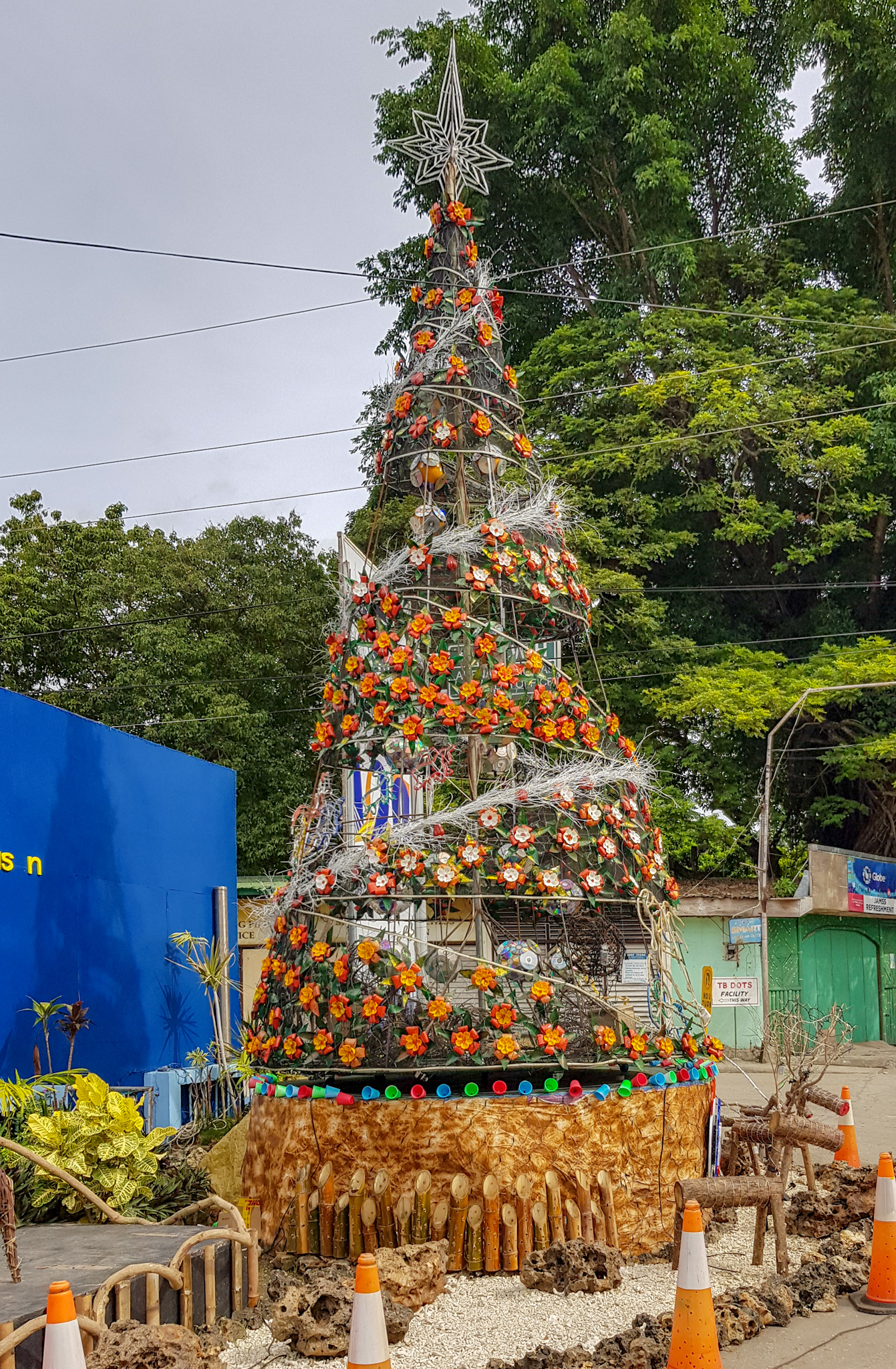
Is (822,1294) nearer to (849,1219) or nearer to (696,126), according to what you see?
(849,1219)

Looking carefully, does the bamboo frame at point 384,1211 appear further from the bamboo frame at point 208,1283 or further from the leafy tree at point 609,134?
the leafy tree at point 609,134

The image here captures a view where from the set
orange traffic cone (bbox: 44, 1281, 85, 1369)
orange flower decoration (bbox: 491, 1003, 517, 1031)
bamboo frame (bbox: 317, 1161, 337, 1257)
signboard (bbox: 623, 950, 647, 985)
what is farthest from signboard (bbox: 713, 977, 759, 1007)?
orange traffic cone (bbox: 44, 1281, 85, 1369)

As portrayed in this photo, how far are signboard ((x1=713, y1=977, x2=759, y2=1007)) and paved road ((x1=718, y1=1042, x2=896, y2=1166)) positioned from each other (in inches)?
38.0

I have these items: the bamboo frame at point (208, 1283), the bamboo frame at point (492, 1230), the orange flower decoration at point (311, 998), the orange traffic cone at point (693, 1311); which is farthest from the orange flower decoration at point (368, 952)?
the orange traffic cone at point (693, 1311)

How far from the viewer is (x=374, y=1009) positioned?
6.70 metres

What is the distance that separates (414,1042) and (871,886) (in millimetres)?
18753

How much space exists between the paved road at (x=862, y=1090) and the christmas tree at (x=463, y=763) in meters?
2.58

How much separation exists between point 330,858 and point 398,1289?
2.64 meters

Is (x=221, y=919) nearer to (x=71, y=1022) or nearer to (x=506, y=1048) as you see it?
(x=71, y=1022)

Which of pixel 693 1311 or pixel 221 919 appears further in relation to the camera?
pixel 221 919

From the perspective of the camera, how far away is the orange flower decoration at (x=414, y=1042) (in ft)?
21.8

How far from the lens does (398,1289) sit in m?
5.67

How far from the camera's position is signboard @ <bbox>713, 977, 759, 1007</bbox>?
64.8 feet

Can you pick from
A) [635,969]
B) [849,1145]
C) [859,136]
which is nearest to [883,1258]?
[849,1145]
